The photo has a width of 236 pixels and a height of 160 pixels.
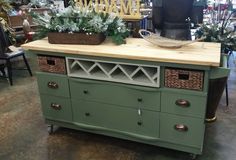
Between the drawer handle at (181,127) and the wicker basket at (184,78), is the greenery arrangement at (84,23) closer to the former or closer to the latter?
the wicker basket at (184,78)

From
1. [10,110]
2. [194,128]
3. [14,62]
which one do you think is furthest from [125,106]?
[14,62]

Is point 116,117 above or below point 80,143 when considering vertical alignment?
above

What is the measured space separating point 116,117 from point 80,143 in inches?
18.4

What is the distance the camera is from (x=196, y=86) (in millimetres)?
1855

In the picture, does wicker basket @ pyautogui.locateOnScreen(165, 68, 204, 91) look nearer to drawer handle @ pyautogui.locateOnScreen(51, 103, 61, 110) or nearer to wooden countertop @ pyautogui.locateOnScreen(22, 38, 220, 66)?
wooden countertop @ pyautogui.locateOnScreen(22, 38, 220, 66)

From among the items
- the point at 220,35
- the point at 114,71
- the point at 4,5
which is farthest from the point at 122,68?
the point at 4,5

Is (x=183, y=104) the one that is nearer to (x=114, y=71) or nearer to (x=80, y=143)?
(x=114, y=71)

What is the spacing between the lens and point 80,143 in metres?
2.40

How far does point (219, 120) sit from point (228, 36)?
0.86 m

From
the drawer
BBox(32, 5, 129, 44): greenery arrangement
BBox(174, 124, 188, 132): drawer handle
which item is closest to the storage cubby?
the drawer

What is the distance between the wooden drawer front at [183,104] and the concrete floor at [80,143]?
1.50 ft

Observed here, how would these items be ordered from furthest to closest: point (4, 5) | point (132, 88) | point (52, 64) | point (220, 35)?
point (4, 5) → point (220, 35) → point (52, 64) → point (132, 88)

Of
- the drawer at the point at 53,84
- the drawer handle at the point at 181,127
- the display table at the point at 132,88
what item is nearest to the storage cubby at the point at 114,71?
the display table at the point at 132,88

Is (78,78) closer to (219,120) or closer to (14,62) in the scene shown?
(219,120)
